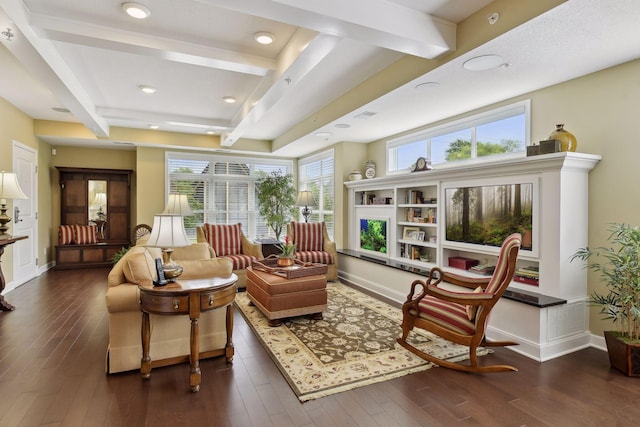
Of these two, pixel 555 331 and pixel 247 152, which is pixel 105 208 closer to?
pixel 247 152

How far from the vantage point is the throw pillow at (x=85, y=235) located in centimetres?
706

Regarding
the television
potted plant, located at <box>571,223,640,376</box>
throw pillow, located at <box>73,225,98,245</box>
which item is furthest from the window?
throw pillow, located at <box>73,225,98,245</box>

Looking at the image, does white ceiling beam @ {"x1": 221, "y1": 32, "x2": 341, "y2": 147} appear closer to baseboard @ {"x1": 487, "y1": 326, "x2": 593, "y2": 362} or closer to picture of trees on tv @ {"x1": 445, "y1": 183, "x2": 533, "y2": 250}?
picture of trees on tv @ {"x1": 445, "y1": 183, "x2": 533, "y2": 250}

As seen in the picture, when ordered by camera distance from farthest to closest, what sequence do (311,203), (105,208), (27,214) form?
(105,208) < (311,203) < (27,214)

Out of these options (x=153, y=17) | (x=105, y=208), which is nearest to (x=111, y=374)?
(x=153, y=17)

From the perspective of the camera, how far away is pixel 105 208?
7461mm

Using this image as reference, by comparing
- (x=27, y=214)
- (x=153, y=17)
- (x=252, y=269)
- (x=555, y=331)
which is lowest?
(x=555, y=331)

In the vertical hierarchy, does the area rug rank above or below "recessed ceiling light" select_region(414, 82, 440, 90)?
below

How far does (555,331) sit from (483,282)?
742 mm

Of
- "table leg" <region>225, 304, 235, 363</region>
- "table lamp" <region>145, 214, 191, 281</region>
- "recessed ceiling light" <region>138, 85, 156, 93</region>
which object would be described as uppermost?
"recessed ceiling light" <region>138, 85, 156, 93</region>

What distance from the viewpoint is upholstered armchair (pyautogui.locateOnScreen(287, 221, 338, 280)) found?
A: 19.3 feet

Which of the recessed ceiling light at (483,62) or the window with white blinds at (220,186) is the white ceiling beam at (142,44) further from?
the window with white blinds at (220,186)

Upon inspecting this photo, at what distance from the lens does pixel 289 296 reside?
374cm

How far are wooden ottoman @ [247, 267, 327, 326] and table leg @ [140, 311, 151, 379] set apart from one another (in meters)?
1.32
